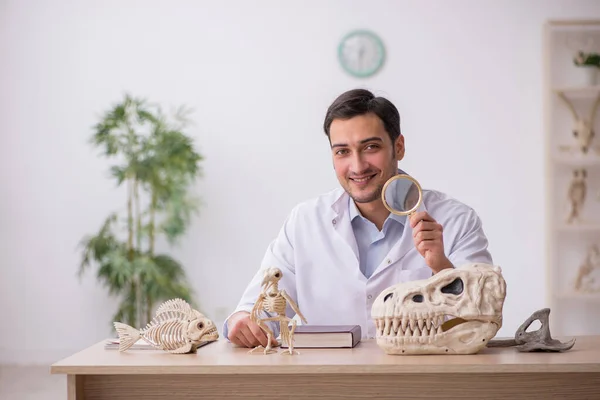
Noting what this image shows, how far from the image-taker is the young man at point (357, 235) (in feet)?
8.14

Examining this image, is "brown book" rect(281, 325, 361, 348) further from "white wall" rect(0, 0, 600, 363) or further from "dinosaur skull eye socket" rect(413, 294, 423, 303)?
"white wall" rect(0, 0, 600, 363)

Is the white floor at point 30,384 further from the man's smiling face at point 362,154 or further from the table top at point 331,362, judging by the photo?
the table top at point 331,362

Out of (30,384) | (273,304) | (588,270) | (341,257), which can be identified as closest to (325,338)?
(273,304)

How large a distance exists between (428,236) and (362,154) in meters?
0.45

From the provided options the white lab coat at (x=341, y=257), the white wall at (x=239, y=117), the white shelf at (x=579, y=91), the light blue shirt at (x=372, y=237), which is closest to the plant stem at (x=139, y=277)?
the white wall at (x=239, y=117)

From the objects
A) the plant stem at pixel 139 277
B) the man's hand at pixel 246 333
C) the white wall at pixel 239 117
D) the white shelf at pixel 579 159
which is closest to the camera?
the man's hand at pixel 246 333

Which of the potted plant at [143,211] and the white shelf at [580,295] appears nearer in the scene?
the potted plant at [143,211]

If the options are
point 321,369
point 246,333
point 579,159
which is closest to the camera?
point 321,369

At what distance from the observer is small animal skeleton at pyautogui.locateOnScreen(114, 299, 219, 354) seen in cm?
199

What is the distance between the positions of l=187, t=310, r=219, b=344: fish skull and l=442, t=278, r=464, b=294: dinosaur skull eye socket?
0.60 metres

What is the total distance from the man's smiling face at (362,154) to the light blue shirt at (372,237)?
14 cm

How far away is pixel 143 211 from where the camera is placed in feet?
17.3

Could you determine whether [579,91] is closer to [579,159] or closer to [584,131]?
[584,131]

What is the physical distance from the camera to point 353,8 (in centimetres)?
542
